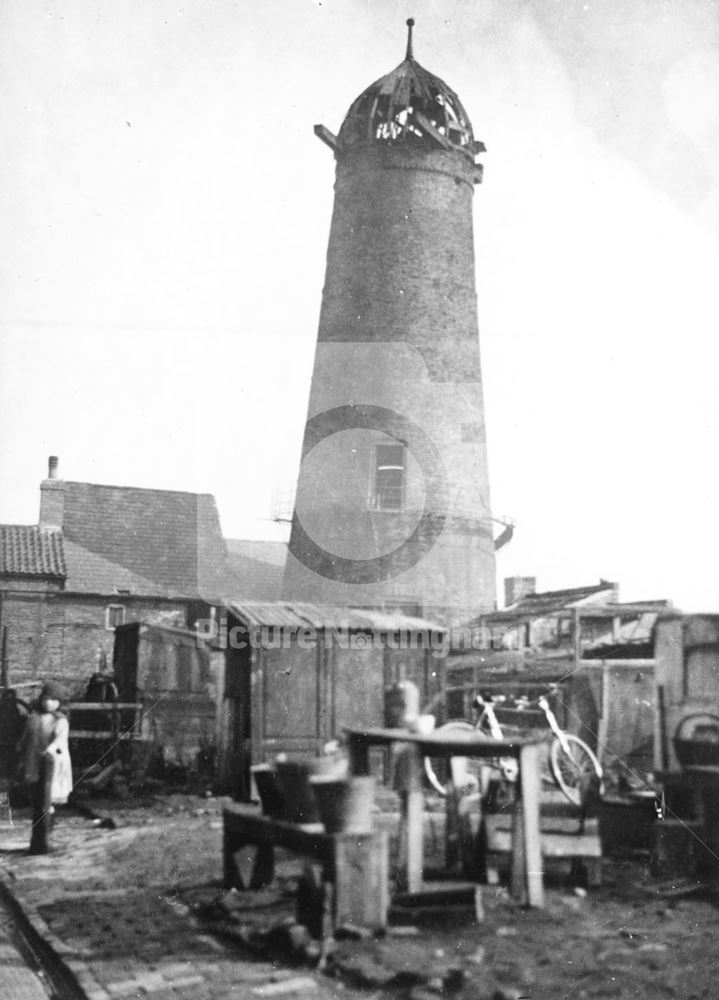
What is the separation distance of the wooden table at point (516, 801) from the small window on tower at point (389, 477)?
1632cm

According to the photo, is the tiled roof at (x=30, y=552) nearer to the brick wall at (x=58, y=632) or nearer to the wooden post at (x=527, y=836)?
the brick wall at (x=58, y=632)

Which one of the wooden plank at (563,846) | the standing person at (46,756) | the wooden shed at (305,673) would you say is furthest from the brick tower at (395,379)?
the wooden plank at (563,846)

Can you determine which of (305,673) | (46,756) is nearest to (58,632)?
(305,673)

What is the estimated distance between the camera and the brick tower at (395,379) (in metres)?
23.1

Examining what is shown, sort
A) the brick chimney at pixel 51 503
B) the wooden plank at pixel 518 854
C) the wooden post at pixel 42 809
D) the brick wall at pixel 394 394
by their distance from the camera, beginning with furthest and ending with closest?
1. the brick chimney at pixel 51 503
2. the brick wall at pixel 394 394
3. the wooden post at pixel 42 809
4. the wooden plank at pixel 518 854

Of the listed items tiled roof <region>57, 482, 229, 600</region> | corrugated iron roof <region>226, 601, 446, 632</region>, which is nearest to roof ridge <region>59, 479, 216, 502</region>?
tiled roof <region>57, 482, 229, 600</region>

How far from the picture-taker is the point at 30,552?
29.3 metres

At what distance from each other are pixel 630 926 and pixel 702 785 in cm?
169

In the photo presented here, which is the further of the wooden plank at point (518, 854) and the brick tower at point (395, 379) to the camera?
the brick tower at point (395, 379)

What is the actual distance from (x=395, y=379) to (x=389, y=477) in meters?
2.35

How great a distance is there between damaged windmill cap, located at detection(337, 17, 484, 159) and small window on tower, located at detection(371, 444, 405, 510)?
7076 millimetres

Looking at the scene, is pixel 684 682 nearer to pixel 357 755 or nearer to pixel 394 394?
pixel 357 755

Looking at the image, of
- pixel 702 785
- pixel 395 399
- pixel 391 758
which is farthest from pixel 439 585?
pixel 702 785

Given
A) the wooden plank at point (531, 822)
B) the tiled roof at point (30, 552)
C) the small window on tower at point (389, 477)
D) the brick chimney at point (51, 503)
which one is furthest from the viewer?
the brick chimney at point (51, 503)
